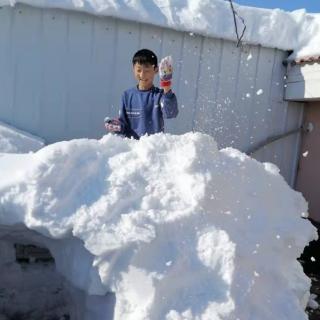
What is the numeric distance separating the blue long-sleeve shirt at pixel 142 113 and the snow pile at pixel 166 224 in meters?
1.18

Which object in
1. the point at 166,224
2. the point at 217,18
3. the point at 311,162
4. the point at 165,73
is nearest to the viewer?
the point at 166,224

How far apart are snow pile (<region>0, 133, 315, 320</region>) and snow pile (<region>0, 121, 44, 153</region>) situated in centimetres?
197

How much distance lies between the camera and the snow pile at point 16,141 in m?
4.16

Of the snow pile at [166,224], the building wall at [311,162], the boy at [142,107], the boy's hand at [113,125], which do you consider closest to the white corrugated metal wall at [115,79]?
the building wall at [311,162]

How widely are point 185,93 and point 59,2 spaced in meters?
1.68

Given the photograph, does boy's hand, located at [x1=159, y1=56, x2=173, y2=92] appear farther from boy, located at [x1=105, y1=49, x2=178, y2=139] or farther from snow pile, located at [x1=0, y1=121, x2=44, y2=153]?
snow pile, located at [x1=0, y1=121, x2=44, y2=153]

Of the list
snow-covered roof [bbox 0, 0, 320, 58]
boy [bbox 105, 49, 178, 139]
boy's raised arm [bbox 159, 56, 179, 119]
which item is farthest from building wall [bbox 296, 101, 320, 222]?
boy's raised arm [bbox 159, 56, 179, 119]

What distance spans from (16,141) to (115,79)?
1.31 metres

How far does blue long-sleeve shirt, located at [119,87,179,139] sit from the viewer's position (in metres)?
Result: 3.49

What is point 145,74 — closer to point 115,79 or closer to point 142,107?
point 142,107

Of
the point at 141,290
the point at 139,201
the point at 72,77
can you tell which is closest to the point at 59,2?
the point at 72,77

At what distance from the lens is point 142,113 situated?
3535mm

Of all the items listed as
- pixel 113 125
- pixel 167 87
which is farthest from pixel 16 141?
pixel 167 87

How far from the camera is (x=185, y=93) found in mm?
5293
